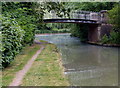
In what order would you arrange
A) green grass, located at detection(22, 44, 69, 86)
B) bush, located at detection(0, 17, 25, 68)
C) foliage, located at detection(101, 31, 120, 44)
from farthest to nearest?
foliage, located at detection(101, 31, 120, 44) → bush, located at detection(0, 17, 25, 68) → green grass, located at detection(22, 44, 69, 86)

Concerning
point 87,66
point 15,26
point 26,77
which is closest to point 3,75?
point 26,77

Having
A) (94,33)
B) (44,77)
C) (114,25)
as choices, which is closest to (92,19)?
(94,33)

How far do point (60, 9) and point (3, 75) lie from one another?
3563 mm

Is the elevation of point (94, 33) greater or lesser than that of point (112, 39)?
greater

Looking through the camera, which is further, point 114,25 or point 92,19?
point 92,19

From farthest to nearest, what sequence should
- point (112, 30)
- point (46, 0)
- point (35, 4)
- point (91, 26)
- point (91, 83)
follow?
point (91, 26) → point (112, 30) → point (35, 4) → point (46, 0) → point (91, 83)

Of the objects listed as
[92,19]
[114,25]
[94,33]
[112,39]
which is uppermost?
[92,19]

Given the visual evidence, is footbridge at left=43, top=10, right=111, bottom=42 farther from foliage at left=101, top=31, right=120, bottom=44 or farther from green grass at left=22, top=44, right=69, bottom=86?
green grass at left=22, top=44, right=69, bottom=86

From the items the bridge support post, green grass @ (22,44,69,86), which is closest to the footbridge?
the bridge support post

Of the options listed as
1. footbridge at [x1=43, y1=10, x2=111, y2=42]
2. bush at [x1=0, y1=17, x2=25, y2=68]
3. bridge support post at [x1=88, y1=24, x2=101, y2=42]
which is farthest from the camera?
bridge support post at [x1=88, y1=24, x2=101, y2=42]

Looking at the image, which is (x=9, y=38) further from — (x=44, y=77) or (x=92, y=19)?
(x=92, y=19)

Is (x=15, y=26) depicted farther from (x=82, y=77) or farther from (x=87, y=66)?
(x=87, y=66)

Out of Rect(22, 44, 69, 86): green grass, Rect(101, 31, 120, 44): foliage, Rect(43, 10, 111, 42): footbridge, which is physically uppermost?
Rect(43, 10, 111, 42): footbridge

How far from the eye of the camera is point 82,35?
2417 centimetres
